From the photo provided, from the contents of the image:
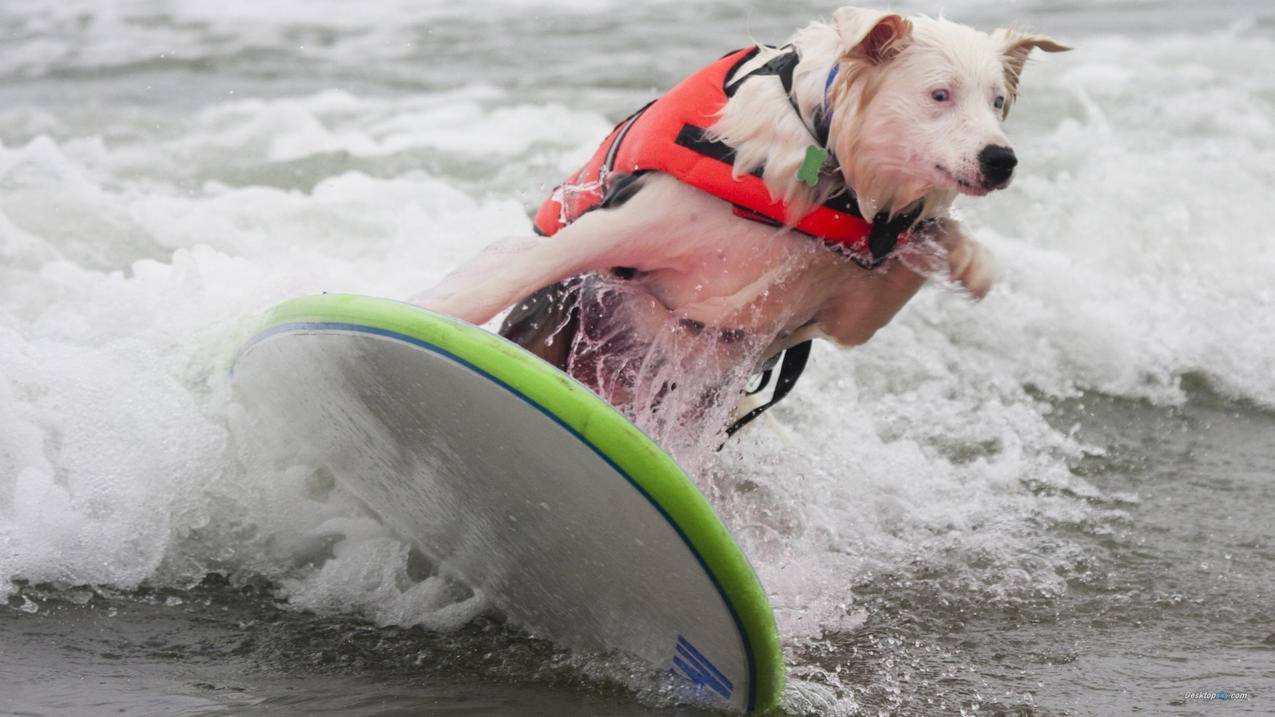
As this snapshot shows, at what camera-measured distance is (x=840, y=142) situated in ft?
9.19

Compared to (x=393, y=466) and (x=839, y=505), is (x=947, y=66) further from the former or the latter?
(x=839, y=505)

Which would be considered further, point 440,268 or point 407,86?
point 407,86

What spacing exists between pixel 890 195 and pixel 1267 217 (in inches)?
176

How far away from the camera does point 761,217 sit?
9.68ft

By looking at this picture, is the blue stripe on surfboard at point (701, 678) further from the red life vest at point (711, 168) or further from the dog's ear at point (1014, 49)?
the dog's ear at point (1014, 49)

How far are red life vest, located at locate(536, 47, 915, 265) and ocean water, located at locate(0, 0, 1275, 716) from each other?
0.56 metres

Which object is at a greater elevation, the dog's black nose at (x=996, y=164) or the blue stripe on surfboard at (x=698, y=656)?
the dog's black nose at (x=996, y=164)

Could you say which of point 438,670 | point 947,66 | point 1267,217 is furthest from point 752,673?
point 1267,217

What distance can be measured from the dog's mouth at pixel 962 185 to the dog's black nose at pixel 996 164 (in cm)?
1

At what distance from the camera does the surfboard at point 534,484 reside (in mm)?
2480

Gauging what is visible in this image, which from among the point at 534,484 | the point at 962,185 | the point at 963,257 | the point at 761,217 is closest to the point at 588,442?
the point at 534,484

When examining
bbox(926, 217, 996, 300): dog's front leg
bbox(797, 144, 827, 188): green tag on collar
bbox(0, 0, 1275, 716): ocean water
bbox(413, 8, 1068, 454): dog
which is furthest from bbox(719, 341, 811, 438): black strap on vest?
bbox(797, 144, 827, 188): green tag on collar

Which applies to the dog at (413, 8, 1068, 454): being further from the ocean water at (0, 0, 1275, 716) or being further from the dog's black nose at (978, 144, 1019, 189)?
the ocean water at (0, 0, 1275, 716)

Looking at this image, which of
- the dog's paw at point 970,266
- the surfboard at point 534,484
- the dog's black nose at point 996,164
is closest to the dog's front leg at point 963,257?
the dog's paw at point 970,266
